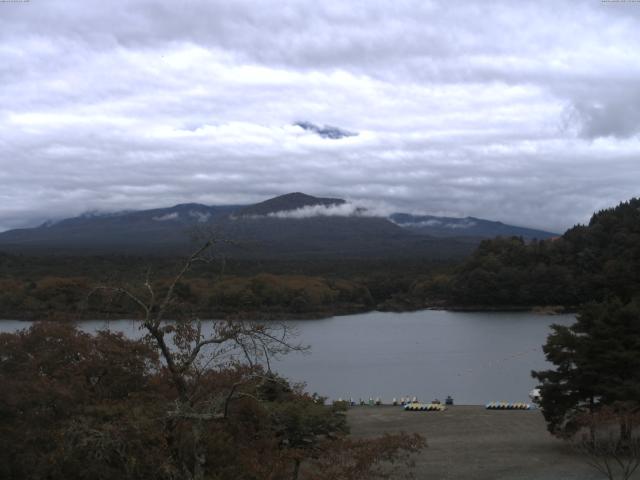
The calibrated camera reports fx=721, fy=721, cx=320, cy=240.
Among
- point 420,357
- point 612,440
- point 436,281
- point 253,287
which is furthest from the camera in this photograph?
point 436,281

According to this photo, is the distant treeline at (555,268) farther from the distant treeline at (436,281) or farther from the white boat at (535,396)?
the white boat at (535,396)

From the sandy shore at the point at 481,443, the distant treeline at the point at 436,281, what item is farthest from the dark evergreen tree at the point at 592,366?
the distant treeline at the point at 436,281

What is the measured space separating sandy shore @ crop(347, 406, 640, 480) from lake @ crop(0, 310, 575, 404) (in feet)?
15.6

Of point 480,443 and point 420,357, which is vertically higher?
point 480,443

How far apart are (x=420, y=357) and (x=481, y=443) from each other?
19.9 m

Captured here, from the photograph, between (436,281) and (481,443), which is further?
(436,281)

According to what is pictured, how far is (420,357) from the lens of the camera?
1499 inches

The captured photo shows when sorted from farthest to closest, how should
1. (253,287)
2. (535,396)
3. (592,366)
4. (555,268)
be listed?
1. (555,268)
2. (253,287)
3. (535,396)
4. (592,366)

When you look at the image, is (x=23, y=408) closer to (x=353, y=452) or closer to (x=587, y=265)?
(x=353, y=452)

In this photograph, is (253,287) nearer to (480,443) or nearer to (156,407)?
(480,443)

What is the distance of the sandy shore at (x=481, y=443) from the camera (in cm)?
1502

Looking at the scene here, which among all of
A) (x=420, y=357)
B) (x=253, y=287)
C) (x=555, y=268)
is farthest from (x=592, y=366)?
(x=555, y=268)

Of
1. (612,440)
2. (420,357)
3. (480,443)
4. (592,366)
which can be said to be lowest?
(420,357)

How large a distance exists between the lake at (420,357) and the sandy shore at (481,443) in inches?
187
